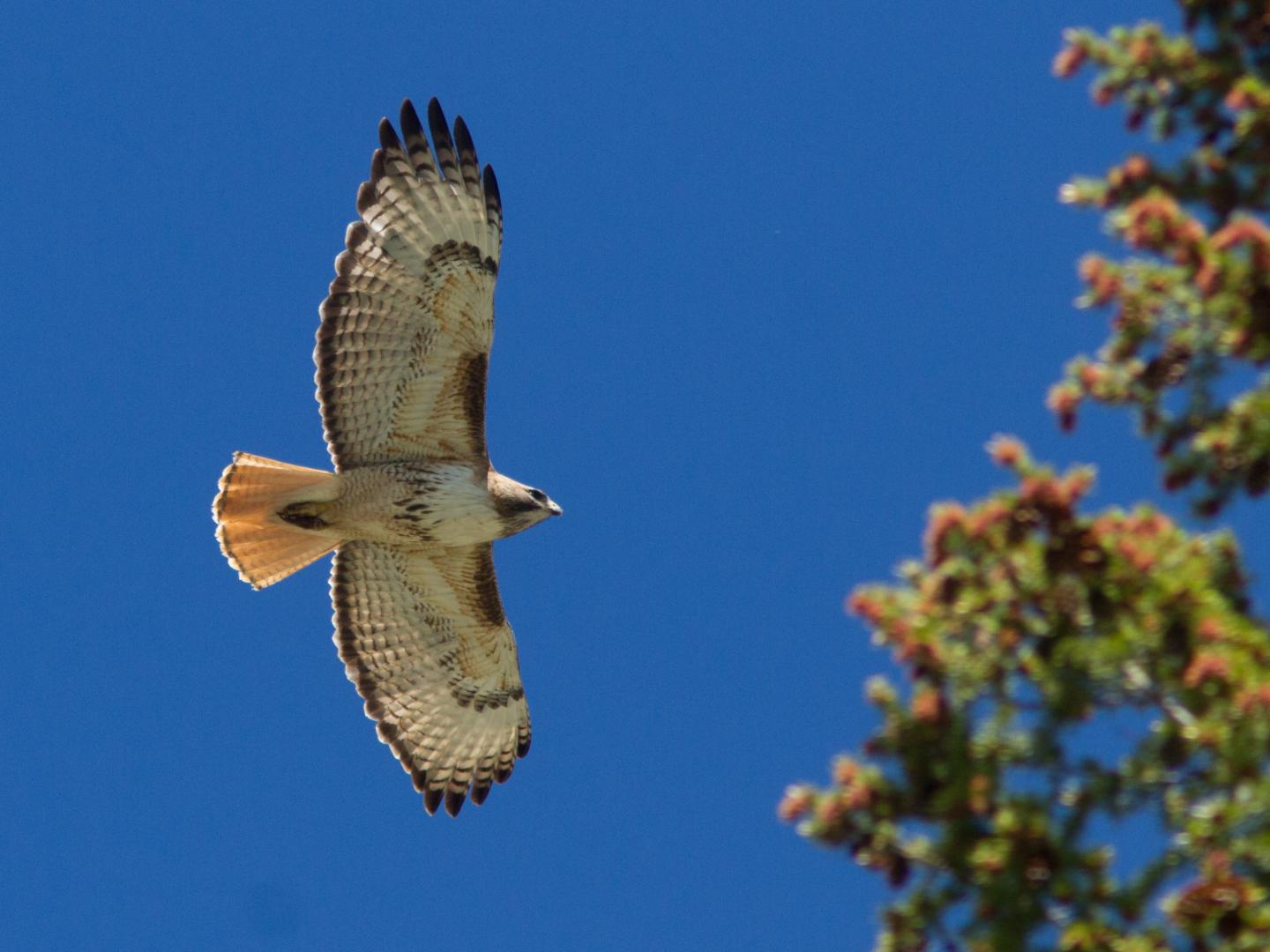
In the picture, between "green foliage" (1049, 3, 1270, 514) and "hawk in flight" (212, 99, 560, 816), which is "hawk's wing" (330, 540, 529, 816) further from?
"green foliage" (1049, 3, 1270, 514)

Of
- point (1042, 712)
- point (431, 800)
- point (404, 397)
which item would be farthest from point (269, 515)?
point (1042, 712)

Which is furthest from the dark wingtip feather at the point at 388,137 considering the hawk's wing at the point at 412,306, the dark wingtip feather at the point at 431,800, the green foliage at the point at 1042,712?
the green foliage at the point at 1042,712

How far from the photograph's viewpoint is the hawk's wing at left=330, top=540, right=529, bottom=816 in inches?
435

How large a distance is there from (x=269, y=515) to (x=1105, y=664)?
6.20m

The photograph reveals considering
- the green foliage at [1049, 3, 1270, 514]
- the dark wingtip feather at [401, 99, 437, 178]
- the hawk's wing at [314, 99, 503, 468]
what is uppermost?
the dark wingtip feather at [401, 99, 437, 178]

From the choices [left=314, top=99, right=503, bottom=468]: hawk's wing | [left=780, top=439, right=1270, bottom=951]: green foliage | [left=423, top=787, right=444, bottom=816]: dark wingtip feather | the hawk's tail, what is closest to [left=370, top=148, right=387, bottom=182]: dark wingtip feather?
[left=314, top=99, right=503, bottom=468]: hawk's wing

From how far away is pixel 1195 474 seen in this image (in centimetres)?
579

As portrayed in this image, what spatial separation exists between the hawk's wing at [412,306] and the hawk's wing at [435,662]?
3.02 feet

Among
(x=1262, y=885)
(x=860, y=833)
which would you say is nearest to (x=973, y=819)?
(x=860, y=833)

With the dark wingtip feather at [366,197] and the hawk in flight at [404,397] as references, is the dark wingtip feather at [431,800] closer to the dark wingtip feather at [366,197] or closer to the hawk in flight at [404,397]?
the hawk in flight at [404,397]

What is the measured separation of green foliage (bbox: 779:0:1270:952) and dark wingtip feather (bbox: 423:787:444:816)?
21.2 ft

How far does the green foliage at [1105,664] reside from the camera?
493 centimetres

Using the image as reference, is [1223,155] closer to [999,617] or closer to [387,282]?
[999,617]

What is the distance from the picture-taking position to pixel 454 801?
458 inches
